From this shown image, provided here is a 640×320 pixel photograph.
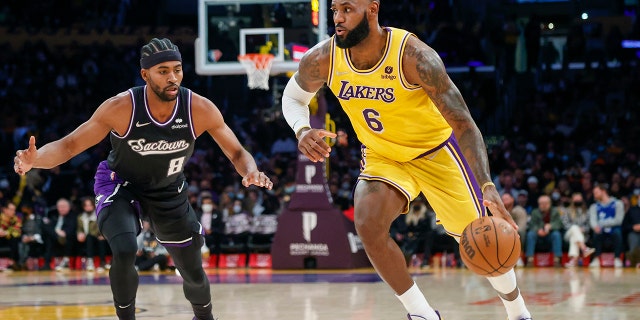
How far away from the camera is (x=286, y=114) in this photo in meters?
6.48

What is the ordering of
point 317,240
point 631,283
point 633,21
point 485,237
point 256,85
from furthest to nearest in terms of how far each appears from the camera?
point 633,21
point 317,240
point 256,85
point 631,283
point 485,237

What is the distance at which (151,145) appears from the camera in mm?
6570

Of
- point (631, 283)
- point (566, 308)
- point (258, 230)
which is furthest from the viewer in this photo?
point (258, 230)

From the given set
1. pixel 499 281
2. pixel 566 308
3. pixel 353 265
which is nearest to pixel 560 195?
pixel 353 265

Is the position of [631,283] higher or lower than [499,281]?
lower

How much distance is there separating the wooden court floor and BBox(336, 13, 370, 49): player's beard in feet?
10.8

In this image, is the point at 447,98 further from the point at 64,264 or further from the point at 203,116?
the point at 64,264

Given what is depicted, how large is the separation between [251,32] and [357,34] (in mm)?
9597

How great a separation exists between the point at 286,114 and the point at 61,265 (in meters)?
12.3

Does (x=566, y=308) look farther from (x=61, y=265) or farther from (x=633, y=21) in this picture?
(x=633, y=21)

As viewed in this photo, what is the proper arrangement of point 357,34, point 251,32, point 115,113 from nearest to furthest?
point 357,34 < point 115,113 < point 251,32

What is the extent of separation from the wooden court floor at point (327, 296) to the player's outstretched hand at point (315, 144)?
3.15 metres

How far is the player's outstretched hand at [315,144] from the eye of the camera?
565 centimetres

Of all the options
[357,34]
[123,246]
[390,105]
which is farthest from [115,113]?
[390,105]
